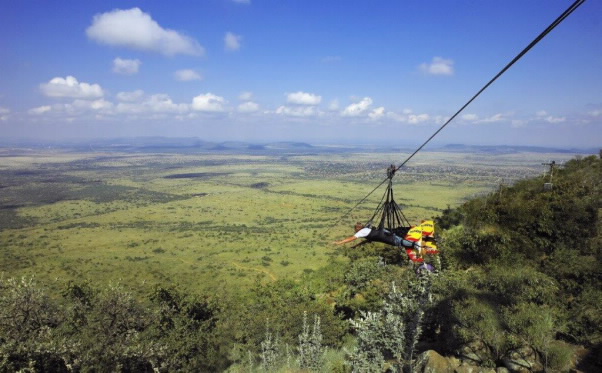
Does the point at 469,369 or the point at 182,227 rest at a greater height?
the point at 469,369

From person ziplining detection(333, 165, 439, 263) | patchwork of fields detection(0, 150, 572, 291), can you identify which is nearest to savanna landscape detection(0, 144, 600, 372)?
patchwork of fields detection(0, 150, 572, 291)

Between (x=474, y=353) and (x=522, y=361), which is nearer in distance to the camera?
(x=522, y=361)

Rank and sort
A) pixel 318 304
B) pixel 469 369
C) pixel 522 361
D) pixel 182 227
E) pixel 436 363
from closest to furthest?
pixel 522 361 < pixel 469 369 < pixel 436 363 < pixel 318 304 < pixel 182 227

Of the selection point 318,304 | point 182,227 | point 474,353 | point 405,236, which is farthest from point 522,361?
point 182,227

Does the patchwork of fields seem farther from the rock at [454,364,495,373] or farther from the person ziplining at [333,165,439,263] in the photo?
the rock at [454,364,495,373]

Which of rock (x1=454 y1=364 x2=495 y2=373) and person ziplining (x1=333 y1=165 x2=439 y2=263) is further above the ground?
person ziplining (x1=333 y1=165 x2=439 y2=263)

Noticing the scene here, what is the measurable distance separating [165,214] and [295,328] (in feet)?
280

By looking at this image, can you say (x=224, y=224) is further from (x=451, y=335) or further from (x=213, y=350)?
(x=451, y=335)

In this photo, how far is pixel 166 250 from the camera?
203 feet

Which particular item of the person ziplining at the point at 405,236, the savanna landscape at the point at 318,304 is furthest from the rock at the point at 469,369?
the person ziplining at the point at 405,236

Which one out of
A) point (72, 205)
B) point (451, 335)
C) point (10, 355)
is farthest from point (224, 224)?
point (451, 335)

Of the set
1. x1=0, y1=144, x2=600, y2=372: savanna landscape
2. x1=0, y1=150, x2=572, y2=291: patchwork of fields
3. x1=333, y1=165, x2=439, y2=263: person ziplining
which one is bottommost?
x1=0, y1=150, x2=572, y2=291: patchwork of fields

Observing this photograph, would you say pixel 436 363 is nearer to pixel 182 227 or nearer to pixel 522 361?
pixel 522 361

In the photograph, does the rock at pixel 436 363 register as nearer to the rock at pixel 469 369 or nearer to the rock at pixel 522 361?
the rock at pixel 469 369
